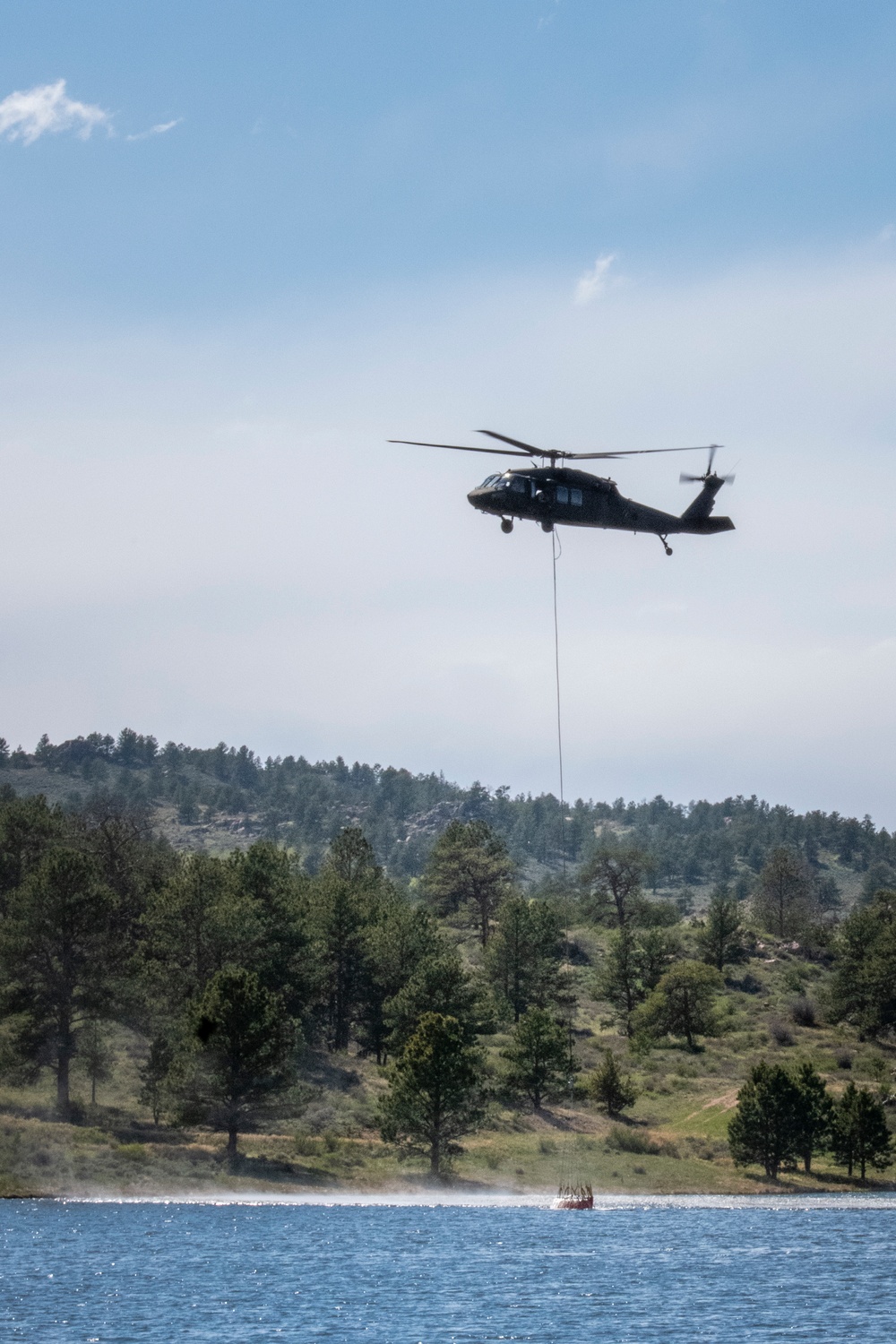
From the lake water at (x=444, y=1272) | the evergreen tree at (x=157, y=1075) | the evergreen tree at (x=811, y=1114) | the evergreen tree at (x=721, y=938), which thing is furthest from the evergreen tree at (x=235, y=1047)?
the evergreen tree at (x=721, y=938)

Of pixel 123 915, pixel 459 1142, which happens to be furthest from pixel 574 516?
pixel 123 915

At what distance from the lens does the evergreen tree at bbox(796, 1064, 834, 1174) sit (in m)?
90.1

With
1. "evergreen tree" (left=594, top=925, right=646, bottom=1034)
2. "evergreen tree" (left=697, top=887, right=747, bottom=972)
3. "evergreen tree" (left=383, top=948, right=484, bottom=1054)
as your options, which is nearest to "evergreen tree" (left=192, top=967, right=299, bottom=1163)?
"evergreen tree" (left=383, top=948, right=484, bottom=1054)

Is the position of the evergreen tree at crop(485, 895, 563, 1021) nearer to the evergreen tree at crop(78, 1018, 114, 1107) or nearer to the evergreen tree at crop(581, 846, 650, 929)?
the evergreen tree at crop(78, 1018, 114, 1107)

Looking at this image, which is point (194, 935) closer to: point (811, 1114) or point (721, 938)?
point (811, 1114)

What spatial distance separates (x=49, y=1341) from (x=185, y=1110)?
1442 inches

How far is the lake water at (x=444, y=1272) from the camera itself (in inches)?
1941

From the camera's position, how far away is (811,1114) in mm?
90188

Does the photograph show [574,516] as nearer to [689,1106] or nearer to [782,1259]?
[782,1259]

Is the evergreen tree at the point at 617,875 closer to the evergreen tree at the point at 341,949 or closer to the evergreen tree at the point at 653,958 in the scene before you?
the evergreen tree at the point at 653,958

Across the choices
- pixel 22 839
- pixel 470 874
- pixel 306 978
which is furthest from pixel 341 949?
pixel 470 874

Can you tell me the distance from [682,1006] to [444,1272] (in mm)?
66341

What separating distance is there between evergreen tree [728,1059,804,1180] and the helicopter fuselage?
48502 mm

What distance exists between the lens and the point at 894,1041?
123 meters
